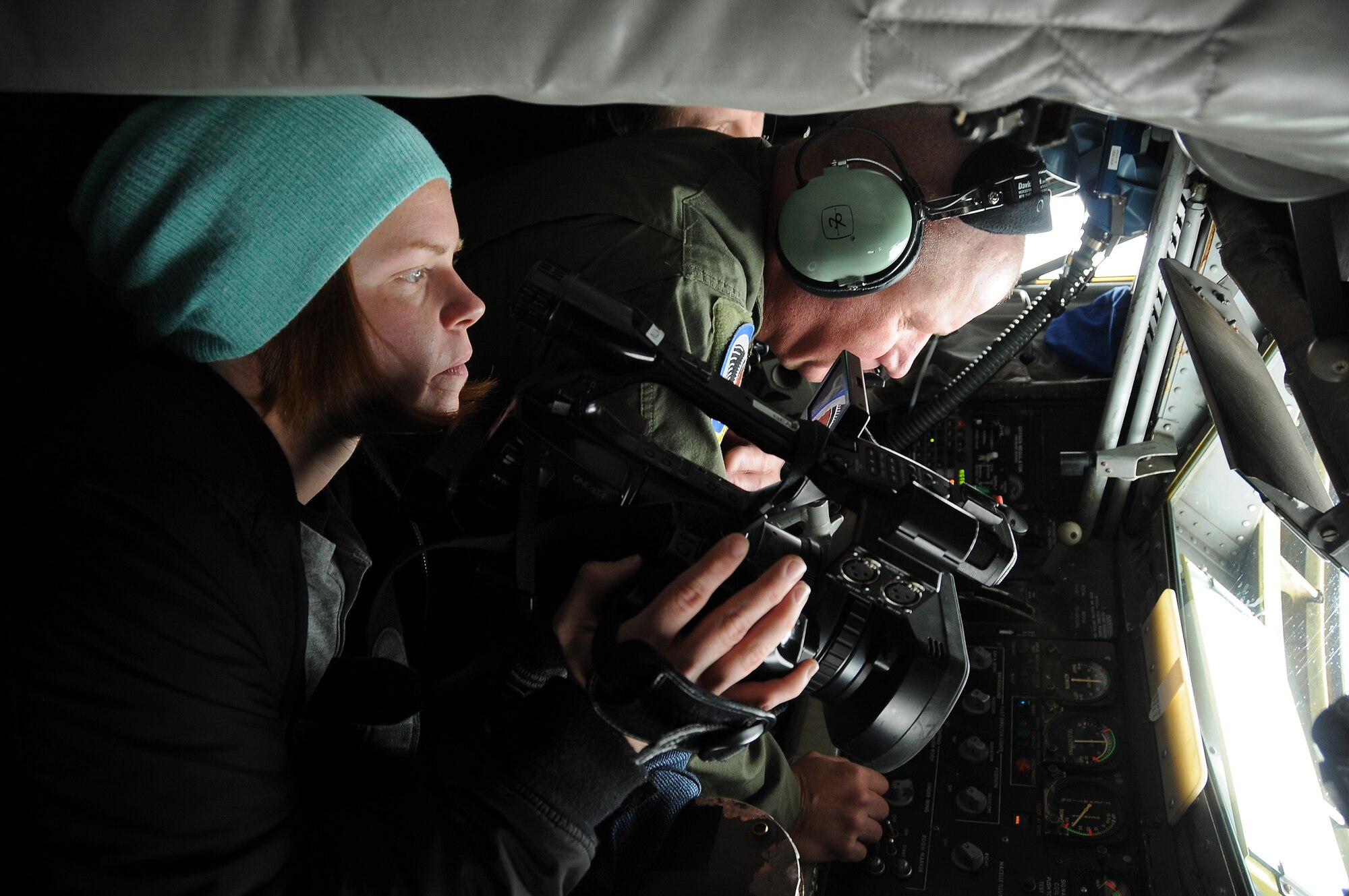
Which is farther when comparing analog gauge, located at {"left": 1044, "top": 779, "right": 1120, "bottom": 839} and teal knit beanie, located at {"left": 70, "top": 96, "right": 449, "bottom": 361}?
analog gauge, located at {"left": 1044, "top": 779, "right": 1120, "bottom": 839}

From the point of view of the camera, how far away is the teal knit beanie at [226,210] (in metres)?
0.96

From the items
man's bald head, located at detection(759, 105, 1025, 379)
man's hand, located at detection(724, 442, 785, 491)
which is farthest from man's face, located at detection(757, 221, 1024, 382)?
man's hand, located at detection(724, 442, 785, 491)

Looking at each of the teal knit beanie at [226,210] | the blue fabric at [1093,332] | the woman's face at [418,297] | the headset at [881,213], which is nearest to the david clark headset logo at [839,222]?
the headset at [881,213]

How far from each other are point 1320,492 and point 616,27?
0.93 m

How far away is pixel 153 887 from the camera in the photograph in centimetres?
79

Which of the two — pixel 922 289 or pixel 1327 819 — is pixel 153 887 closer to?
pixel 1327 819

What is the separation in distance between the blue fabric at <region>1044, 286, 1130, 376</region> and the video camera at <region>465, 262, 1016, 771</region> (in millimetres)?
1307

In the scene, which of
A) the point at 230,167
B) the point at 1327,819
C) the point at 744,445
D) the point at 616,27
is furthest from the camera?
the point at 744,445

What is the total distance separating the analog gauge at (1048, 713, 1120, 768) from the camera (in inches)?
65.1

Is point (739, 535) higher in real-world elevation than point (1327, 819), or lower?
higher

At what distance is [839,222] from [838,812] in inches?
39.8

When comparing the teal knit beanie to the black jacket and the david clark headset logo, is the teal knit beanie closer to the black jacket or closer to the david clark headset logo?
the black jacket

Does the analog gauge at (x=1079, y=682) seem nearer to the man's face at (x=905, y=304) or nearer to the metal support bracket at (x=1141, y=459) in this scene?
the metal support bracket at (x=1141, y=459)

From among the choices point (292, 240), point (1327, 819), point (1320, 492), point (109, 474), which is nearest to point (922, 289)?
point (1320, 492)
